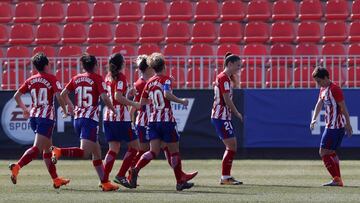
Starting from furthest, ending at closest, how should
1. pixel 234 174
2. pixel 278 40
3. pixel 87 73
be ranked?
pixel 278 40 → pixel 234 174 → pixel 87 73

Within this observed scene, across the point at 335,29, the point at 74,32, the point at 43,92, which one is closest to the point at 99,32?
the point at 74,32

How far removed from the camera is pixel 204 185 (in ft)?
49.8

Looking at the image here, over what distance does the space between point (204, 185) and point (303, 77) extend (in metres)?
7.62

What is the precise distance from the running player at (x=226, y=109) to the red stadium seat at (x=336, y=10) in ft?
34.9

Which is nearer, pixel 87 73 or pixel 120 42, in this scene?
pixel 87 73

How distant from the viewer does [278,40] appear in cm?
2522

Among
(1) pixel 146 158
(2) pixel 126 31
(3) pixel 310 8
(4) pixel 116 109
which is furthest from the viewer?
(3) pixel 310 8

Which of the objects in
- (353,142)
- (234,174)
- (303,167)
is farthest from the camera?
(353,142)

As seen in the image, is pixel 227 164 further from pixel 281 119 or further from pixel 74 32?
pixel 74 32

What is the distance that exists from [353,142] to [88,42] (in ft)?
27.0

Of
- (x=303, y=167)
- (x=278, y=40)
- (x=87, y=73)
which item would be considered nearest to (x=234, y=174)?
(x=303, y=167)

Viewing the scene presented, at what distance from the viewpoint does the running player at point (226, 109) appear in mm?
15375

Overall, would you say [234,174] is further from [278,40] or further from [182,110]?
[278,40]

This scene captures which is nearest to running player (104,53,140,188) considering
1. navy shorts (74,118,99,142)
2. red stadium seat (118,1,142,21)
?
navy shorts (74,118,99,142)
